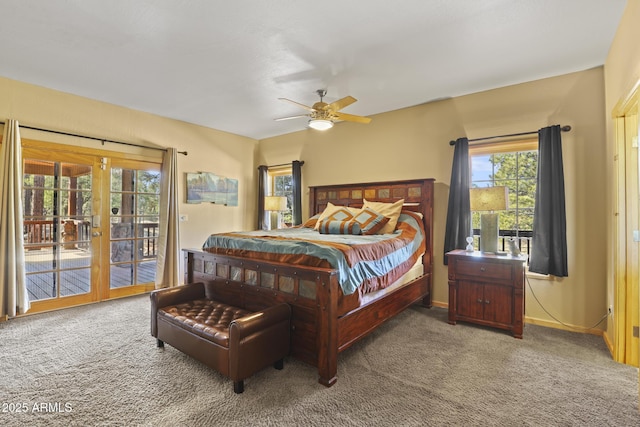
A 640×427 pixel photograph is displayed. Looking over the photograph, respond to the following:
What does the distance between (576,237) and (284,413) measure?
3.38 meters

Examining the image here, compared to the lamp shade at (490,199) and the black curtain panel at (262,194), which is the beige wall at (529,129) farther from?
the black curtain panel at (262,194)

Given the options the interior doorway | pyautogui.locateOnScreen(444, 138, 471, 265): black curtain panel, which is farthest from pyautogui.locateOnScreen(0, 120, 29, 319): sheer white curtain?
the interior doorway

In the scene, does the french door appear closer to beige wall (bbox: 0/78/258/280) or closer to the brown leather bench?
beige wall (bbox: 0/78/258/280)

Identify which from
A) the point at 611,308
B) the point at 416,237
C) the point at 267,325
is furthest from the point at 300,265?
the point at 611,308

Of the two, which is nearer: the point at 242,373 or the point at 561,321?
the point at 242,373

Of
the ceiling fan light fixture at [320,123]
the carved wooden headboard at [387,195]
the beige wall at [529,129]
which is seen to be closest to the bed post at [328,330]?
the ceiling fan light fixture at [320,123]

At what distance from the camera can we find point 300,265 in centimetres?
240

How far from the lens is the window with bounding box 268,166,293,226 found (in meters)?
5.87

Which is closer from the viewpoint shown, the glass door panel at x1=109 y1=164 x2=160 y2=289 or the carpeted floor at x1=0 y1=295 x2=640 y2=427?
the carpeted floor at x1=0 y1=295 x2=640 y2=427

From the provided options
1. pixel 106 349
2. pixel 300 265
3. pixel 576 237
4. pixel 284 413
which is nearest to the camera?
pixel 284 413

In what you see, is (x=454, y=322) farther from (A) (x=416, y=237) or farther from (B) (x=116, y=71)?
(B) (x=116, y=71)

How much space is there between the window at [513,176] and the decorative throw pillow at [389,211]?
99 cm

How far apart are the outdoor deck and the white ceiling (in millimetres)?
2103

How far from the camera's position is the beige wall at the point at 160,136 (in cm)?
359
